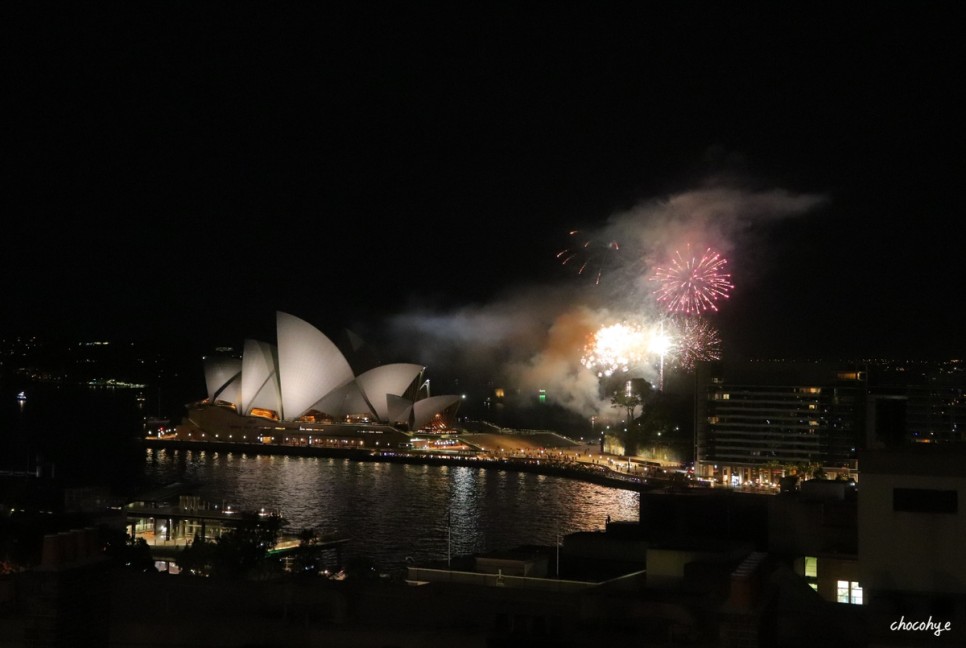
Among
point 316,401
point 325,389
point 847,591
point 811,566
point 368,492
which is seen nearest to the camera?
point 847,591

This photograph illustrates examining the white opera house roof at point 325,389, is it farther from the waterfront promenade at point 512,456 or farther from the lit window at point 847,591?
the lit window at point 847,591

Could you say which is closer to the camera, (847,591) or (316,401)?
(847,591)

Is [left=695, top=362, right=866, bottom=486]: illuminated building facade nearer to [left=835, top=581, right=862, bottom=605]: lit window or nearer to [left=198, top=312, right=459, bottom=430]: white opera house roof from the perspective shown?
[left=198, top=312, right=459, bottom=430]: white opera house roof

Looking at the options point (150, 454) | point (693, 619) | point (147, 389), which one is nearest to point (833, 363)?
point (150, 454)

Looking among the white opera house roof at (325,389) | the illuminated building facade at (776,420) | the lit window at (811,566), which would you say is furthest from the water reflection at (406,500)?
the lit window at (811,566)

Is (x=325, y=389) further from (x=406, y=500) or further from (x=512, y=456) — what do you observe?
(x=406, y=500)

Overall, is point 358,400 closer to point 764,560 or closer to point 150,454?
point 150,454

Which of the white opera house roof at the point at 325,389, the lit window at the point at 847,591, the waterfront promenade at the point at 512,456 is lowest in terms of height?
the waterfront promenade at the point at 512,456

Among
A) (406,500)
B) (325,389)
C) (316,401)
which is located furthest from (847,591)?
(316,401)

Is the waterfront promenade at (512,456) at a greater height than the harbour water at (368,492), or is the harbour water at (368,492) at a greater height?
the waterfront promenade at (512,456)
